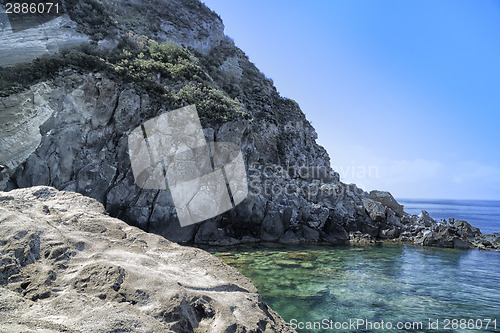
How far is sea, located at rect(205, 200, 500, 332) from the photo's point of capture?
1021cm

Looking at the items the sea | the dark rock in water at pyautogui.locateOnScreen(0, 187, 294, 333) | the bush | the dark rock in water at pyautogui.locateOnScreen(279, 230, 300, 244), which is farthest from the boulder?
the dark rock in water at pyautogui.locateOnScreen(0, 187, 294, 333)

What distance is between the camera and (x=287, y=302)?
446 inches

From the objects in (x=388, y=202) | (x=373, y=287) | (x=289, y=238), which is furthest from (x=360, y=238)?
(x=373, y=287)

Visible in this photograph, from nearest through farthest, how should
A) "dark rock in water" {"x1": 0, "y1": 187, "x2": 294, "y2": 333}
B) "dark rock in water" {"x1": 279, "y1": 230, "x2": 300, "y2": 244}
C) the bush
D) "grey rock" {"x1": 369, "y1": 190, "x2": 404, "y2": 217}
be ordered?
1. "dark rock in water" {"x1": 0, "y1": 187, "x2": 294, "y2": 333}
2. "dark rock in water" {"x1": 279, "y1": 230, "x2": 300, "y2": 244}
3. the bush
4. "grey rock" {"x1": 369, "y1": 190, "x2": 404, "y2": 217}

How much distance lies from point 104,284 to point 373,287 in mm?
14173

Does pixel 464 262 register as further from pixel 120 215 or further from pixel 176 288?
pixel 120 215

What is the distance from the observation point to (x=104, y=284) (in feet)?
13.2

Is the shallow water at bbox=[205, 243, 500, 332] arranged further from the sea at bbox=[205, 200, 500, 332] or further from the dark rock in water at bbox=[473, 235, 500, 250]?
the dark rock in water at bbox=[473, 235, 500, 250]

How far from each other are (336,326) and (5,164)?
24425mm

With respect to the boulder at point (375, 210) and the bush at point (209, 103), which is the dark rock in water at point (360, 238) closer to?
the boulder at point (375, 210)

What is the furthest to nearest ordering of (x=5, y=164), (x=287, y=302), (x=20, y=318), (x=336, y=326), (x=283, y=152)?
(x=283, y=152) < (x=5, y=164) < (x=287, y=302) < (x=336, y=326) < (x=20, y=318)

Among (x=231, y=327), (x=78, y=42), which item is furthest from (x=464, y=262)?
(x=78, y=42)

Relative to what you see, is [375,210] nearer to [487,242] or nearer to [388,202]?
[388,202]

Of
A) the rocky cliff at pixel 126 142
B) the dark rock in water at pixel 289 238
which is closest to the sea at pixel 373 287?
the dark rock in water at pixel 289 238
